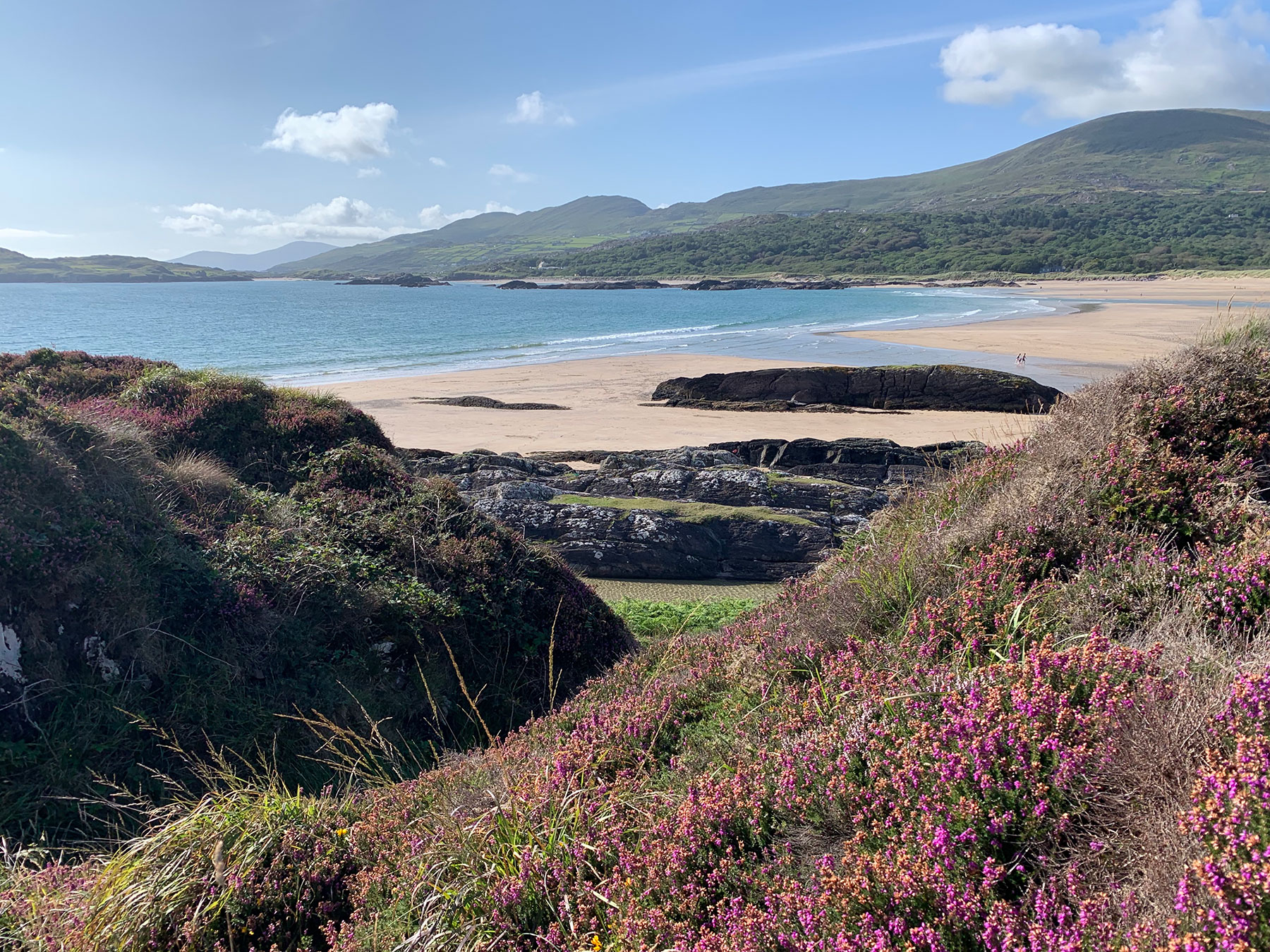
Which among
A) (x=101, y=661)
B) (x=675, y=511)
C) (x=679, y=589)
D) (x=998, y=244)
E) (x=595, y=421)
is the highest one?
(x=998, y=244)

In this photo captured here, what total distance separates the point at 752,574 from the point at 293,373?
124ft

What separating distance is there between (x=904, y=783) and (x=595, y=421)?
22.7 m

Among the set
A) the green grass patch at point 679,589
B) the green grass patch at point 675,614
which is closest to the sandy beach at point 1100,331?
the green grass patch at point 679,589

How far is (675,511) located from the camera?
10633mm

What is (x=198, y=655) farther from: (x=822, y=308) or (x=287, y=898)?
(x=822, y=308)

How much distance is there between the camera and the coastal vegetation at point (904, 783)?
6.72 feet

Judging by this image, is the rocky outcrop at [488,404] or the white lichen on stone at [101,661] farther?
the rocky outcrop at [488,404]

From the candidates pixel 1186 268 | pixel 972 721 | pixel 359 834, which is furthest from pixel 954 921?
pixel 1186 268

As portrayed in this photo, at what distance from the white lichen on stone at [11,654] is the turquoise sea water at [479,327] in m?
34.9

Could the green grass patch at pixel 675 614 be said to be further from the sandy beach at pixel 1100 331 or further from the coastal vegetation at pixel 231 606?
the sandy beach at pixel 1100 331

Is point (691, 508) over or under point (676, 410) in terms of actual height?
under

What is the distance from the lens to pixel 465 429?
2338 cm

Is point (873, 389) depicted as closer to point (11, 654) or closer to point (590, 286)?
point (11, 654)

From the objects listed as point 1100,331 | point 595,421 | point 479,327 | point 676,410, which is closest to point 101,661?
point 595,421
